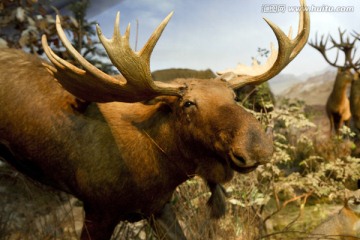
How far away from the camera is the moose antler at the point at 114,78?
5.03 ft

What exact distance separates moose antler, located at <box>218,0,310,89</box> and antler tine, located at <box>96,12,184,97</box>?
0.45 metres

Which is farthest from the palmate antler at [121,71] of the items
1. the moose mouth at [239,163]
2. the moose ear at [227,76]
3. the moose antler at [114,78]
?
the moose mouth at [239,163]

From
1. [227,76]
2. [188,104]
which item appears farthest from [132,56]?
[227,76]

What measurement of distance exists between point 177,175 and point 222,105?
42cm

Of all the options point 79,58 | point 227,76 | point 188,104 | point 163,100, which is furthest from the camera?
point 227,76

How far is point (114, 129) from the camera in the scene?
1.79 metres

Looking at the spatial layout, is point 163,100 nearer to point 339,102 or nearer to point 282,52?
point 282,52

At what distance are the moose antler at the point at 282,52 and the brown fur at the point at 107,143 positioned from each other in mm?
159

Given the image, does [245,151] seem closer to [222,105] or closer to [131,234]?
[222,105]

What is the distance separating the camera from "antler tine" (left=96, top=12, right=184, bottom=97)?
1514mm

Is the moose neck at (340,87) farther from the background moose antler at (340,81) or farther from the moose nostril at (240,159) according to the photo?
the moose nostril at (240,159)

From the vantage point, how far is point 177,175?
182cm

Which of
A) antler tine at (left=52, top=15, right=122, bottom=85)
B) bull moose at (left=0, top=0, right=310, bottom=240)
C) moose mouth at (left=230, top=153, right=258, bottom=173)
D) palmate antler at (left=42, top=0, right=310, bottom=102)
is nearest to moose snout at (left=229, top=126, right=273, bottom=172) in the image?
moose mouth at (left=230, top=153, right=258, bottom=173)

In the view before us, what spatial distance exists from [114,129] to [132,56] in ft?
1.29
